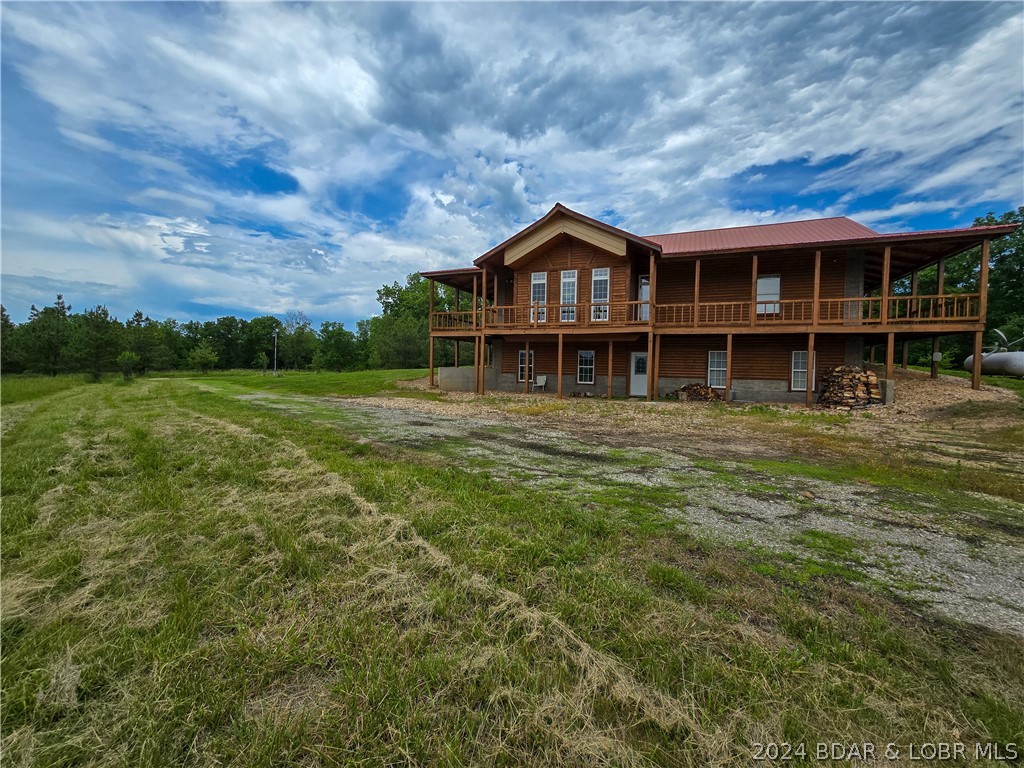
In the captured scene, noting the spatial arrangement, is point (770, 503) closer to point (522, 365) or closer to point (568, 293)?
point (568, 293)

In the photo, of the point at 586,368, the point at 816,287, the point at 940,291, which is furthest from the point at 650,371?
the point at 940,291

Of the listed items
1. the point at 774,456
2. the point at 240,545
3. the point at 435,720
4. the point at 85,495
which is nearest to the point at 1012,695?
the point at 435,720

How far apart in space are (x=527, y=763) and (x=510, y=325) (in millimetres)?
17851

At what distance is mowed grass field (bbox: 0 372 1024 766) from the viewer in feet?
5.71

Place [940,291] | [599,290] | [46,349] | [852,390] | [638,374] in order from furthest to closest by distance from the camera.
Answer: [46,349] → [638,374] → [599,290] → [940,291] → [852,390]

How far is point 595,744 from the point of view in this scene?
5.56 feet

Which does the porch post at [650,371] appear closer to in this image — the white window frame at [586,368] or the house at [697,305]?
the house at [697,305]

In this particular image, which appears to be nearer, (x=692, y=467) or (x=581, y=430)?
(x=692, y=467)

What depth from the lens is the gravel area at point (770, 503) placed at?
313 cm

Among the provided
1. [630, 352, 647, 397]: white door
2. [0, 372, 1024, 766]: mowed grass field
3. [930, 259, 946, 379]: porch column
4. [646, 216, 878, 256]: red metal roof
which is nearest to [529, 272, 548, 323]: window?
[630, 352, 647, 397]: white door

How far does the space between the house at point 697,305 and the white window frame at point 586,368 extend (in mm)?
53

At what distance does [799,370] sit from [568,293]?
1050 centimetres

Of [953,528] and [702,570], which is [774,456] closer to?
[953,528]

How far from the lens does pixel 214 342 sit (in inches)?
2766
